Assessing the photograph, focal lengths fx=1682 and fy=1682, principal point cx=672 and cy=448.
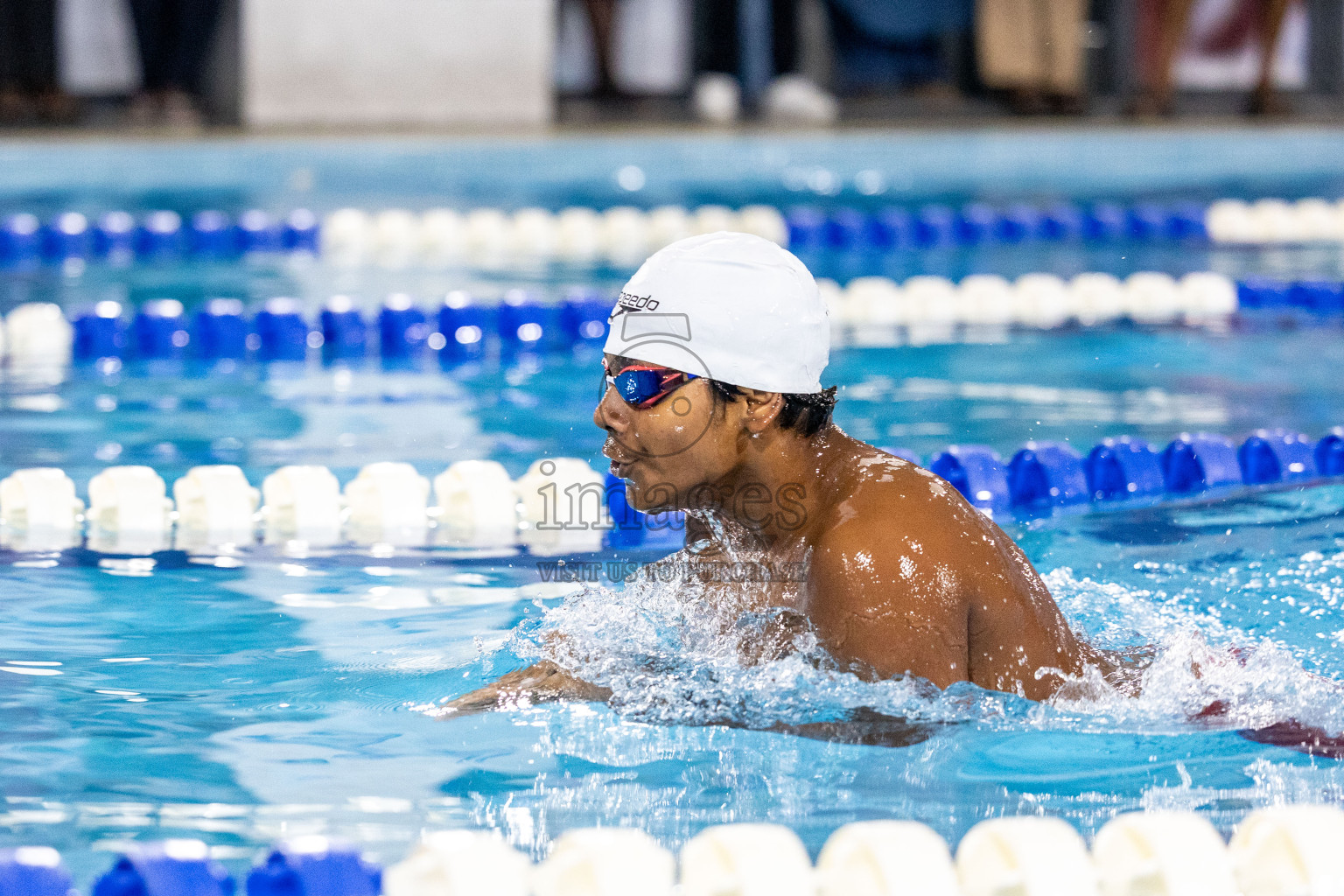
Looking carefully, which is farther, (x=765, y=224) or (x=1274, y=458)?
(x=765, y=224)

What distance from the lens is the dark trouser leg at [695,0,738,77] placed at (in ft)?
36.8

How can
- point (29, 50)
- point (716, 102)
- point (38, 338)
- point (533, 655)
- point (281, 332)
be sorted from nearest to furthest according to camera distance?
point (533, 655)
point (38, 338)
point (281, 332)
point (716, 102)
point (29, 50)

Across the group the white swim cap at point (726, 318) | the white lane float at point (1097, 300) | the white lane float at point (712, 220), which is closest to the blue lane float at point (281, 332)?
the white lane float at point (712, 220)

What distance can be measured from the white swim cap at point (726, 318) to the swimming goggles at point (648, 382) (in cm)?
1

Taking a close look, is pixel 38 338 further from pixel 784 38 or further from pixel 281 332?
pixel 784 38

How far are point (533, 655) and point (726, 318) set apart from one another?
78cm

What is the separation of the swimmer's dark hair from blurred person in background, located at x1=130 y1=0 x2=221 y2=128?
8220 millimetres

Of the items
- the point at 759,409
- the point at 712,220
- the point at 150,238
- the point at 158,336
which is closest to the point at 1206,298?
the point at 712,220

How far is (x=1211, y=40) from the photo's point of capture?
11.1 m

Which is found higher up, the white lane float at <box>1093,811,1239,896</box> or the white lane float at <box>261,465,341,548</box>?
the white lane float at <box>261,465,341,548</box>

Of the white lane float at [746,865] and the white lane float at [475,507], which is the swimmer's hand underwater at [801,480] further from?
the white lane float at [475,507]

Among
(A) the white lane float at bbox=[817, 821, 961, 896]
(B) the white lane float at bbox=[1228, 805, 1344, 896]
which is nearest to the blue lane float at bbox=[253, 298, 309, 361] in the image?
(A) the white lane float at bbox=[817, 821, 961, 896]

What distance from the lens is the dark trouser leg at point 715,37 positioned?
1123 cm

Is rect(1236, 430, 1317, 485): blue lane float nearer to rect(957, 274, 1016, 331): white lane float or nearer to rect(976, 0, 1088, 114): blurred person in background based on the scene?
rect(957, 274, 1016, 331): white lane float
